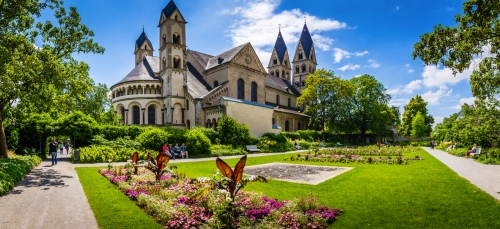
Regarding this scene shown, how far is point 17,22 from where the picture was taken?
16.1m

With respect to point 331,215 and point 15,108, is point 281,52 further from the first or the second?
point 331,215

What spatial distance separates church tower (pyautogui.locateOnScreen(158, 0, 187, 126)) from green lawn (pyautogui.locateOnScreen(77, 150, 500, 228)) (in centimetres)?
2750

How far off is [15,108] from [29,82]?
6.97 m

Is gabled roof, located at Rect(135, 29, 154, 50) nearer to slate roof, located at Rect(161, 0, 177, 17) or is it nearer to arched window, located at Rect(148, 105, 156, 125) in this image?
slate roof, located at Rect(161, 0, 177, 17)

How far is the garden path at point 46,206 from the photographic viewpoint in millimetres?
6363

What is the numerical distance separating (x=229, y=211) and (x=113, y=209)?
326 cm

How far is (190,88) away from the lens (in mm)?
39781

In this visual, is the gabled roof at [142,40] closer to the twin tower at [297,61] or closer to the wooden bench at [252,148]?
the twin tower at [297,61]

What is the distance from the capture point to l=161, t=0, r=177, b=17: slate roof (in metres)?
39.5

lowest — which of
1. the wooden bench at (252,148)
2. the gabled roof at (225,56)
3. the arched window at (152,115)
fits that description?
the wooden bench at (252,148)

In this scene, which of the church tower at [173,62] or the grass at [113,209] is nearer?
the grass at [113,209]

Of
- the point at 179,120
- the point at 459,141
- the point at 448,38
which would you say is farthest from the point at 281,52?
the point at 448,38

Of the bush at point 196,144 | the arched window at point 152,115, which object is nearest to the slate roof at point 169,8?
the arched window at point 152,115

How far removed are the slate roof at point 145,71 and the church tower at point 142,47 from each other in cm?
1257
